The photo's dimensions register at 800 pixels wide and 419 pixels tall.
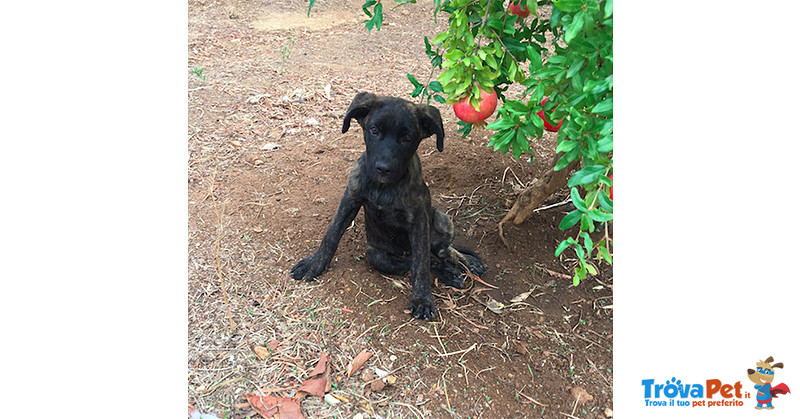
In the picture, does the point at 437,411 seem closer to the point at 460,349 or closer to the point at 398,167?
the point at 460,349

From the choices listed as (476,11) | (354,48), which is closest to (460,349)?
(476,11)

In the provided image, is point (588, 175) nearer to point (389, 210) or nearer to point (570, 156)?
point (570, 156)

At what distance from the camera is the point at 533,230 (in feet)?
15.8

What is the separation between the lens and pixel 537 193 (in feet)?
14.8

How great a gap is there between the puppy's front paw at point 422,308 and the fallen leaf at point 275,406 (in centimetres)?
102

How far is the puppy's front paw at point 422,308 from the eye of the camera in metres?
3.86

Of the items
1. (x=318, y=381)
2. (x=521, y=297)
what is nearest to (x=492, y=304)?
(x=521, y=297)

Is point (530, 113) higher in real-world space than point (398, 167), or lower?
higher

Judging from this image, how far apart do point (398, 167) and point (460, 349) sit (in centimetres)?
120
